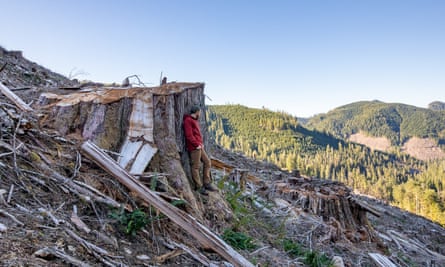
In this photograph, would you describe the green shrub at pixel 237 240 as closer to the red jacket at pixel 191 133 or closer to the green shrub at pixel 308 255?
the green shrub at pixel 308 255

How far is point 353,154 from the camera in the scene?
16350 cm

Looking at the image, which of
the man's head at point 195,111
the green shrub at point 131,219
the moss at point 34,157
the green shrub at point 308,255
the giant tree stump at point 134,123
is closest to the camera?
the green shrub at point 131,219

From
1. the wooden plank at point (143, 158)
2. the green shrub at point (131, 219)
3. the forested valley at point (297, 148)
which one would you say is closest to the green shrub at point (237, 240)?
the green shrub at point (131, 219)

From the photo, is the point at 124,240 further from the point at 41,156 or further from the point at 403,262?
the point at 403,262

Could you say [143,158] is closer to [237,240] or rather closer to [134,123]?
[134,123]

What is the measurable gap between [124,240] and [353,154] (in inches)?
6849

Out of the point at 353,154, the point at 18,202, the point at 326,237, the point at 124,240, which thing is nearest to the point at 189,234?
the point at 124,240

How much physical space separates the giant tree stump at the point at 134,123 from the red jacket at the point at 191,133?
0.10 meters

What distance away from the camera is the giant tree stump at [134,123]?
4.21 meters

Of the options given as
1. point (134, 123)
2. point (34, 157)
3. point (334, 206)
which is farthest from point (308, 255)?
point (34, 157)

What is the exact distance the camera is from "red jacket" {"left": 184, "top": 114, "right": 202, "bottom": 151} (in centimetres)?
474

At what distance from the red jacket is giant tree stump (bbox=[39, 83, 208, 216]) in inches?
3.9

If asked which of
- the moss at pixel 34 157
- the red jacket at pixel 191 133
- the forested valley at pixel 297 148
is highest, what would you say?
the red jacket at pixel 191 133

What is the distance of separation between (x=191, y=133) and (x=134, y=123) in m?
0.82
